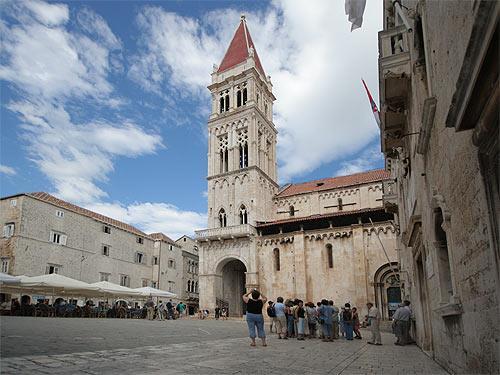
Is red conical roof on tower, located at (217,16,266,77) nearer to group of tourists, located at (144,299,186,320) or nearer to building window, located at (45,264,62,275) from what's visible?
building window, located at (45,264,62,275)

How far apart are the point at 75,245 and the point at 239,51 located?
1092 inches

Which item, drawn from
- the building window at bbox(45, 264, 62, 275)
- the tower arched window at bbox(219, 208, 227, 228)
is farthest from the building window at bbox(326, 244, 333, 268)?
the building window at bbox(45, 264, 62, 275)

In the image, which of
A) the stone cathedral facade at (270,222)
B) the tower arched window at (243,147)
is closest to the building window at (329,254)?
the stone cathedral facade at (270,222)

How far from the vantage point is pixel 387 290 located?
97.3 feet

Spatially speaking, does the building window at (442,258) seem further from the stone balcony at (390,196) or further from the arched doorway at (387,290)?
the arched doorway at (387,290)

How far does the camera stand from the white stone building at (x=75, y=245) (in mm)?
31078

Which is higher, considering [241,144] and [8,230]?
[241,144]

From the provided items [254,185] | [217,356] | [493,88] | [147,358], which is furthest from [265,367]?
[254,185]

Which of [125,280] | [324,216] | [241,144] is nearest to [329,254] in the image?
[324,216]

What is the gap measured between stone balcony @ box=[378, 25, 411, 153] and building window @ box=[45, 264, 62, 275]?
3134 centimetres

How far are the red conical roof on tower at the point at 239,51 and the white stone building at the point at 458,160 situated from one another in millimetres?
36975

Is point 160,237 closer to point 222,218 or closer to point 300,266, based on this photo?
point 222,218

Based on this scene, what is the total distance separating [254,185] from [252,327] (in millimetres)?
26760

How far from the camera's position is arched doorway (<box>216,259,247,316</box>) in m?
37.0
